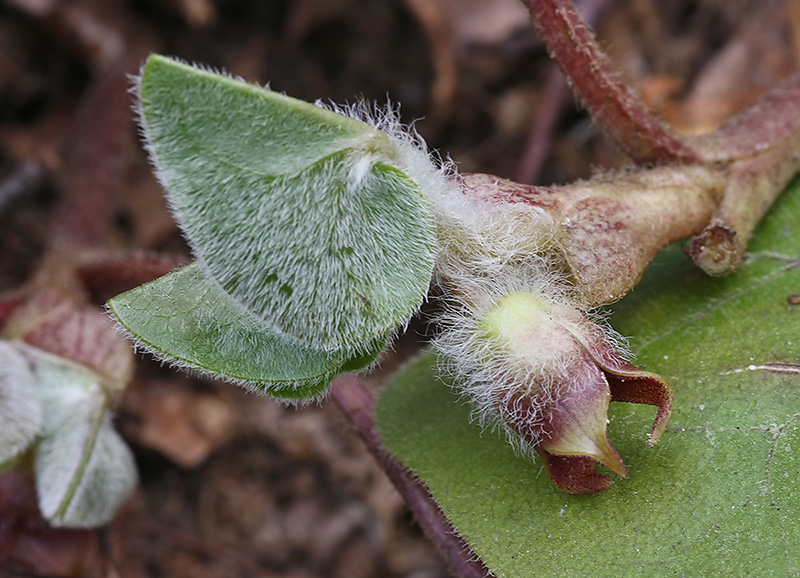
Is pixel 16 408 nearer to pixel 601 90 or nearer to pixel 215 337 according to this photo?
pixel 215 337

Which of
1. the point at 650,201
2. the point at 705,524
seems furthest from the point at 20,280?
the point at 705,524

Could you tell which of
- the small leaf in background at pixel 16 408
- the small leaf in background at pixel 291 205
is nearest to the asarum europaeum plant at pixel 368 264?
the small leaf in background at pixel 291 205

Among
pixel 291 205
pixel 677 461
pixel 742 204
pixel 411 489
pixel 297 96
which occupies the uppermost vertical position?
pixel 742 204

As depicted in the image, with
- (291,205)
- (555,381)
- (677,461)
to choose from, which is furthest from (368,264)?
(677,461)

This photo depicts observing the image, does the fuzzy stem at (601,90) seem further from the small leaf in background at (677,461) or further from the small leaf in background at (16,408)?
the small leaf in background at (16,408)

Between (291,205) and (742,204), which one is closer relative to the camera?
(291,205)

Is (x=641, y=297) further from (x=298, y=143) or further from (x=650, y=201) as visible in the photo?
(x=298, y=143)

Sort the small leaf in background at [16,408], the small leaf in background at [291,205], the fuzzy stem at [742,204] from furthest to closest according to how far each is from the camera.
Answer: the small leaf in background at [16,408] < the fuzzy stem at [742,204] < the small leaf in background at [291,205]

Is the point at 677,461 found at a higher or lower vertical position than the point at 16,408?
higher
